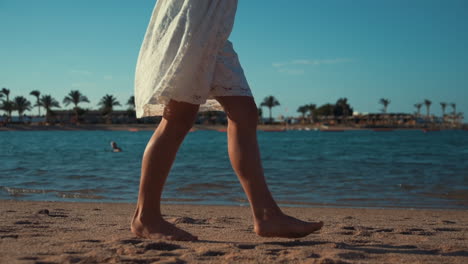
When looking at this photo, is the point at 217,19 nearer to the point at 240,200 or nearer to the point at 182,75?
the point at 182,75

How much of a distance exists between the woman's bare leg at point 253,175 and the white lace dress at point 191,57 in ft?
0.26

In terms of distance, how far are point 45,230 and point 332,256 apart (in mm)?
1607

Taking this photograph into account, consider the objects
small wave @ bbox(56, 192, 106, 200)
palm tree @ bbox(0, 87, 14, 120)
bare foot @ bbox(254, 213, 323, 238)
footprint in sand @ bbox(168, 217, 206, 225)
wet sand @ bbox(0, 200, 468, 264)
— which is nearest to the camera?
wet sand @ bbox(0, 200, 468, 264)

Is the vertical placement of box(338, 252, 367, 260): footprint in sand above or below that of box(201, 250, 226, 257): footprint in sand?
below

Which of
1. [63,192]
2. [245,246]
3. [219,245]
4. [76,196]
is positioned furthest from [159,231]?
[63,192]

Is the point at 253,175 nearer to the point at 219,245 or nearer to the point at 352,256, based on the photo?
the point at 219,245

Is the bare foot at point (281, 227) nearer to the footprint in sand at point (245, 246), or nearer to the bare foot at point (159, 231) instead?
the footprint in sand at point (245, 246)

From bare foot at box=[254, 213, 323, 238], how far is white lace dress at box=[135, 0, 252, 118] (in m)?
0.60

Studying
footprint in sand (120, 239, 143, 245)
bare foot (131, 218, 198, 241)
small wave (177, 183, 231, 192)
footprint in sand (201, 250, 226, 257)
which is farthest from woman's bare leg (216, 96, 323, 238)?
small wave (177, 183, 231, 192)

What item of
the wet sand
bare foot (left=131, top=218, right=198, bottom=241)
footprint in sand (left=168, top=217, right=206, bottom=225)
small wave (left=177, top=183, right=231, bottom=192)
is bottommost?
small wave (left=177, top=183, right=231, bottom=192)

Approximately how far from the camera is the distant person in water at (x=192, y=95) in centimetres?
201

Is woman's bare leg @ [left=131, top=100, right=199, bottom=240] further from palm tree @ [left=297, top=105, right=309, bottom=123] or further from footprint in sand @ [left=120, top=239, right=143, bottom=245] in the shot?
palm tree @ [left=297, top=105, right=309, bottom=123]

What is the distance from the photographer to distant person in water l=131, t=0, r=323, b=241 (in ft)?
6.59

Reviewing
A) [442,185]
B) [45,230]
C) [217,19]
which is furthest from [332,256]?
[442,185]
